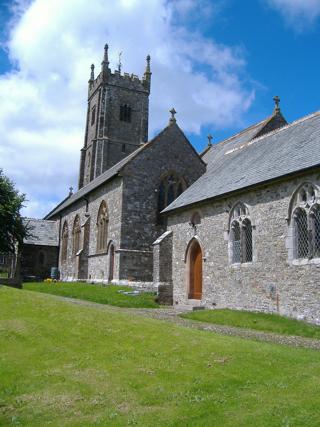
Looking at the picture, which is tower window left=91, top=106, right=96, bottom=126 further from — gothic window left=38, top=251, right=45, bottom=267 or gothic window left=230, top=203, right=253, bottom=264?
gothic window left=230, top=203, right=253, bottom=264

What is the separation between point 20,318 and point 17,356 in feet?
10.1

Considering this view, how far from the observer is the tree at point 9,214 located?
32031 mm

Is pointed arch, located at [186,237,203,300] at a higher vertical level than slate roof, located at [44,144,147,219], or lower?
lower

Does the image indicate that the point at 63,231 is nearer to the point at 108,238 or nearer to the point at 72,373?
the point at 108,238

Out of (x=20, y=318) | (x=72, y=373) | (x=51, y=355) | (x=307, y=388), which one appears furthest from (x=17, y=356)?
(x=307, y=388)

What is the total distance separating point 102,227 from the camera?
99.3ft

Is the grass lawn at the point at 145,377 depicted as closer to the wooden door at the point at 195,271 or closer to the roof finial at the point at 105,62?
the wooden door at the point at 195,271

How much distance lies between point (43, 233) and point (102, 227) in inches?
577

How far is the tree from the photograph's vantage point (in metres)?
32.0

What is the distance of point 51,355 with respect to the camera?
895 cm

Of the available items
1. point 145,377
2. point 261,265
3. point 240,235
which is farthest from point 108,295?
point 145,377

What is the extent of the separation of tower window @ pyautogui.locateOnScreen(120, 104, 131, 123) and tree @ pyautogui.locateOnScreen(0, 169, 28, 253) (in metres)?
24.7

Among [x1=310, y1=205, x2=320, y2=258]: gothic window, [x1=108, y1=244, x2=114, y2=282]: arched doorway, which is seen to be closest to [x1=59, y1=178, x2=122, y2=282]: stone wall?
[x1=108, y1=244, x2=114, y2=282]: arched doorway

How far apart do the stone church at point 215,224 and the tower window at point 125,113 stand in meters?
19.9
